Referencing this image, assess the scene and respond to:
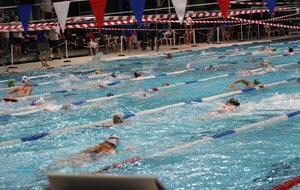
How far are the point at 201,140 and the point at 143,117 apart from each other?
5.97ft

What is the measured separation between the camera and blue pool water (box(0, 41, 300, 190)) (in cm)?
496

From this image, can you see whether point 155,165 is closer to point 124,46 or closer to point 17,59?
point 17,59

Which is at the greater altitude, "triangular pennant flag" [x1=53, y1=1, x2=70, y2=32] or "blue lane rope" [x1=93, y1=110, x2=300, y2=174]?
"triangular pennant flag" [x1=53, y1=1, x2=70, y2=32]

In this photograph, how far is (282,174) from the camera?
4691mm

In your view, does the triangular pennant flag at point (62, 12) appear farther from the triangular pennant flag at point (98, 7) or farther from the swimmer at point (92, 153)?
the swimmer at point (92, 153)

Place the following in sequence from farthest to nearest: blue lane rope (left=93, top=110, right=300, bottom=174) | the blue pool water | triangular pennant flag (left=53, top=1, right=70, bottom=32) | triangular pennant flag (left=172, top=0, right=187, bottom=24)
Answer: triangular pennant flag (left=53, top=1, right=70, bottom=32)
triangular pennant flag (left=172, top=0, right=187, bottom=24)
blue lane rope (left=93, top=110, right=300, bottom=174)
the blue pool water

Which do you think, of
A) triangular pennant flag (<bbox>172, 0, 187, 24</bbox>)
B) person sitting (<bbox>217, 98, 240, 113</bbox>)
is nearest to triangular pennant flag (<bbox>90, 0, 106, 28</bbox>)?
triangular pennant flag (<bbox>172, 0, 187, 24</bbox>)

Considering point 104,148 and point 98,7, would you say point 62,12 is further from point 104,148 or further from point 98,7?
point 104,148

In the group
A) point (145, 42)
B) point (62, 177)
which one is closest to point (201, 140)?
point (62, 177)

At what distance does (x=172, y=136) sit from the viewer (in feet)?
21.3

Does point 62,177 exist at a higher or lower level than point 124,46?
higher

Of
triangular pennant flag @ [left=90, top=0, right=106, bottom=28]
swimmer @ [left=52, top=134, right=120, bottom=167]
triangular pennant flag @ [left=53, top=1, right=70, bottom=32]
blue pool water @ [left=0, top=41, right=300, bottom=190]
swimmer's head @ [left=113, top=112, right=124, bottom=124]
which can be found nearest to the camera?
blue pool water @ [left=0, top=41, right=300, bottom=190]

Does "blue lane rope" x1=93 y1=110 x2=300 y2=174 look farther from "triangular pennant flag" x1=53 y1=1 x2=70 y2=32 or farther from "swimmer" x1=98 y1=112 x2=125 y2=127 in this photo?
"triangular pennant flag" x1=53 y1=1 x2=70 y2=32

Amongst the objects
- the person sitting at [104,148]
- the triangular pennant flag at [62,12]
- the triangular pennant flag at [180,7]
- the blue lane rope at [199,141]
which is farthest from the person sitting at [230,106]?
the triangular pennant flag at [62,12]
